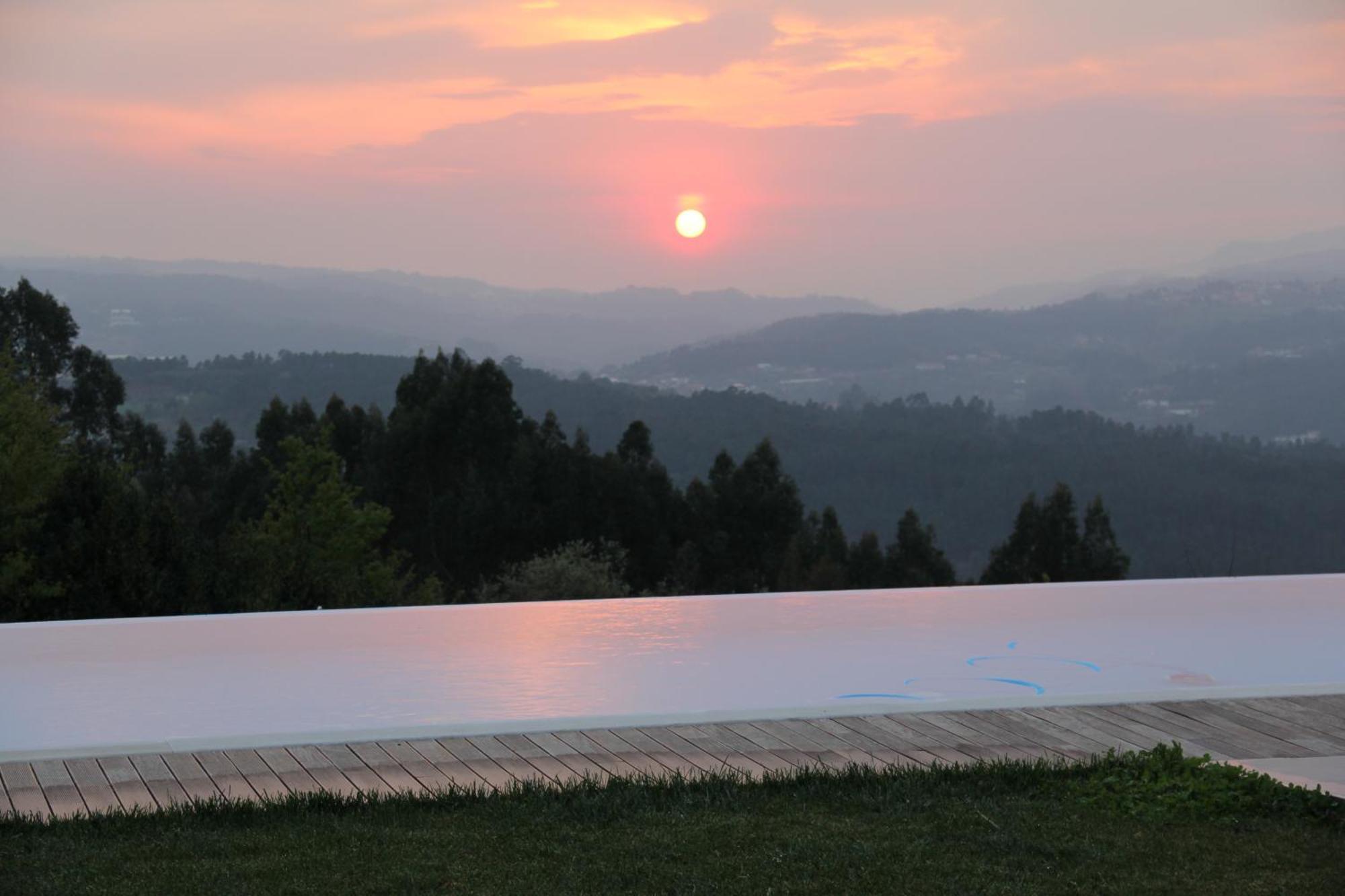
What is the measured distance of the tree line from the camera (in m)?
23.0

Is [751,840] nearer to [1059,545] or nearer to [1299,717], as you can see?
[1299,717]

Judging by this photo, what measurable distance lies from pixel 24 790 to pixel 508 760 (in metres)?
0.97

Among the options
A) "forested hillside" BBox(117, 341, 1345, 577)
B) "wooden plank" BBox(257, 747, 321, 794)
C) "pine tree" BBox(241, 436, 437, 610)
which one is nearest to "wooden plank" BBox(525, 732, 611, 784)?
"wooden plank" BBox(257, 747, 321, 794)

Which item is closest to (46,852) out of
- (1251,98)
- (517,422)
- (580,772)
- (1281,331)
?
(580,772)

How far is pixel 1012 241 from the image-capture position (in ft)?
83.4

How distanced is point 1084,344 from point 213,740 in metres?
28.6

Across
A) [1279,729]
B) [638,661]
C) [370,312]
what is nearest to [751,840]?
[1279,729]

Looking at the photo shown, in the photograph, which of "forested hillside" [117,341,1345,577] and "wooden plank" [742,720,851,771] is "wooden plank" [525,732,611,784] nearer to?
"wooden plank" [742,720,851,771]

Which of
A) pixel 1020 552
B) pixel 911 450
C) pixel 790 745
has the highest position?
pixel 911 450

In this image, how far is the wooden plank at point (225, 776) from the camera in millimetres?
2785

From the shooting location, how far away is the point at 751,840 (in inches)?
101

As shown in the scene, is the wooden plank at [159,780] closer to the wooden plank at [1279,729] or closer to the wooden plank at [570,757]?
the wooden plank at [570,757]

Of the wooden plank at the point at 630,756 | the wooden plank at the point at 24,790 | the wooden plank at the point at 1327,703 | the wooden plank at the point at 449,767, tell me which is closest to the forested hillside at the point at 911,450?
the wooden plank at the point at 1327,703

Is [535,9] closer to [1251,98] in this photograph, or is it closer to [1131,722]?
[1131,722]
